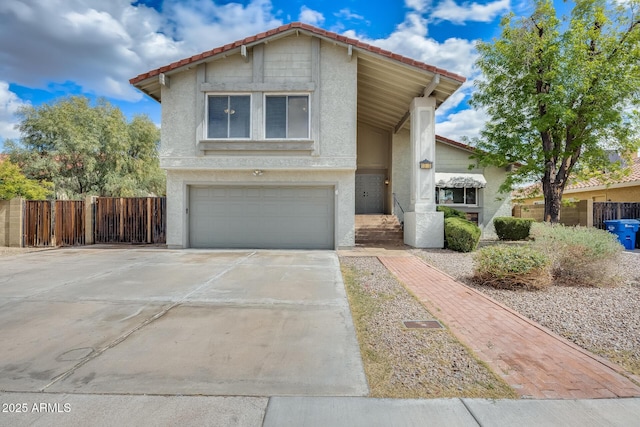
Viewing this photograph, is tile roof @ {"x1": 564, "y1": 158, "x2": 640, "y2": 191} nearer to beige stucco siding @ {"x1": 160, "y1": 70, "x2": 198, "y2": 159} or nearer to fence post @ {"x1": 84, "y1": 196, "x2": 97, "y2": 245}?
beige stucco siding @ {"x1": 160, "y1": 70, "x2": 198, "y2": 159}

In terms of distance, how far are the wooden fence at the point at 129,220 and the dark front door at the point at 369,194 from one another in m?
9.79

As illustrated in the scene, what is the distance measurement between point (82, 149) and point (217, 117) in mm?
15348

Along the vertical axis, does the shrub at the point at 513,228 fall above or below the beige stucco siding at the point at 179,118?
below

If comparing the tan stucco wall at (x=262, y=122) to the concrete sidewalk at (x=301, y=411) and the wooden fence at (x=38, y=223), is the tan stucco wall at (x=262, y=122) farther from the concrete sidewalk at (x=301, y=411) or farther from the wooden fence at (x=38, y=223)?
the concrete sidewalk at (x=301, y=411)

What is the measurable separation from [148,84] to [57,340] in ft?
36.0

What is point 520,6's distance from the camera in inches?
528

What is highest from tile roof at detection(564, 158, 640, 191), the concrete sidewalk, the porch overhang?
the porch overhang

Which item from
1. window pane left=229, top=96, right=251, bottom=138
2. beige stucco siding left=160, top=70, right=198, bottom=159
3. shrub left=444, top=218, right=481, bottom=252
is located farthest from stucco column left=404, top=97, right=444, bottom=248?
beige stucco siding left=160, top=70, right=198, bottom=159

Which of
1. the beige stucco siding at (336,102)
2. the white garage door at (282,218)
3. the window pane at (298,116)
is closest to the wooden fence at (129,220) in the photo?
the white garage door at (282,218)

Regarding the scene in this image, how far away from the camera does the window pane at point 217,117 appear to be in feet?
39.4

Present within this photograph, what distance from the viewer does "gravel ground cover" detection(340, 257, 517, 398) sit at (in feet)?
9.36

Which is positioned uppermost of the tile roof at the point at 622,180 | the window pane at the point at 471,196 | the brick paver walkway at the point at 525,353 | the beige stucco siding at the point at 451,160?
the beige stucco siding at the point at 451,160

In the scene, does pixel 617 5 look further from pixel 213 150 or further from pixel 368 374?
pixel 368 374

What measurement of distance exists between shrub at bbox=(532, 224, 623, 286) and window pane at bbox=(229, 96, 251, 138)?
32.3ft
